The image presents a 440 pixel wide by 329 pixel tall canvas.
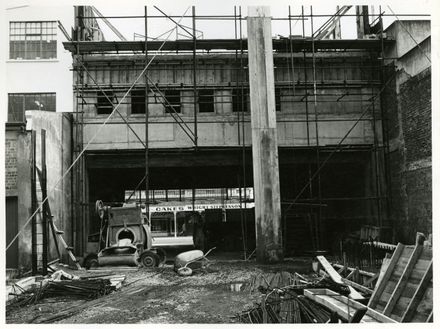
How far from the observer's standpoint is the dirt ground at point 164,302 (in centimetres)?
813

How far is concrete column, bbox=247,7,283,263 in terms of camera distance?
1560 centimetres

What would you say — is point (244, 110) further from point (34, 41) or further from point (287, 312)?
point (287, 312)

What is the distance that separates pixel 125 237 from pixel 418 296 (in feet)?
38.0

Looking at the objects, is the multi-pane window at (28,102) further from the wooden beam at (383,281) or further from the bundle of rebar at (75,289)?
the wooden beam at (383,281)

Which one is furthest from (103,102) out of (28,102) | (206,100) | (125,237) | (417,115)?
(417,115)

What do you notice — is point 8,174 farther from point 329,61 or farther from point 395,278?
point 329,61

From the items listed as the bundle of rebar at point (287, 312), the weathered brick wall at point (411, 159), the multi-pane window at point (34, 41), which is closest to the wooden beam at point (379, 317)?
the bundle of rebar at point (287, 312)

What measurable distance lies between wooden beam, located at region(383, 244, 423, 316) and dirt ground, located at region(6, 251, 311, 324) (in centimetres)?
265

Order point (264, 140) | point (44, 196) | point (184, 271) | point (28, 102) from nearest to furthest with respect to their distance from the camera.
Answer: point (44, 196), point (184, 271), point (264, 140), point (28, 102)

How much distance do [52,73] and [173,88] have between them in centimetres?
749

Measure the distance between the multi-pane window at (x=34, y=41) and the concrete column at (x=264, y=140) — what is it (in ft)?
39.0

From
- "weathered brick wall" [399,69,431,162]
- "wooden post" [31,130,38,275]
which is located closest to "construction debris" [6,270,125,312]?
"wooden post" [31,130,38,275]

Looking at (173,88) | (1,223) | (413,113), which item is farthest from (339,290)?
(173,88)

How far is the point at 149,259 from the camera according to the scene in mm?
15195
